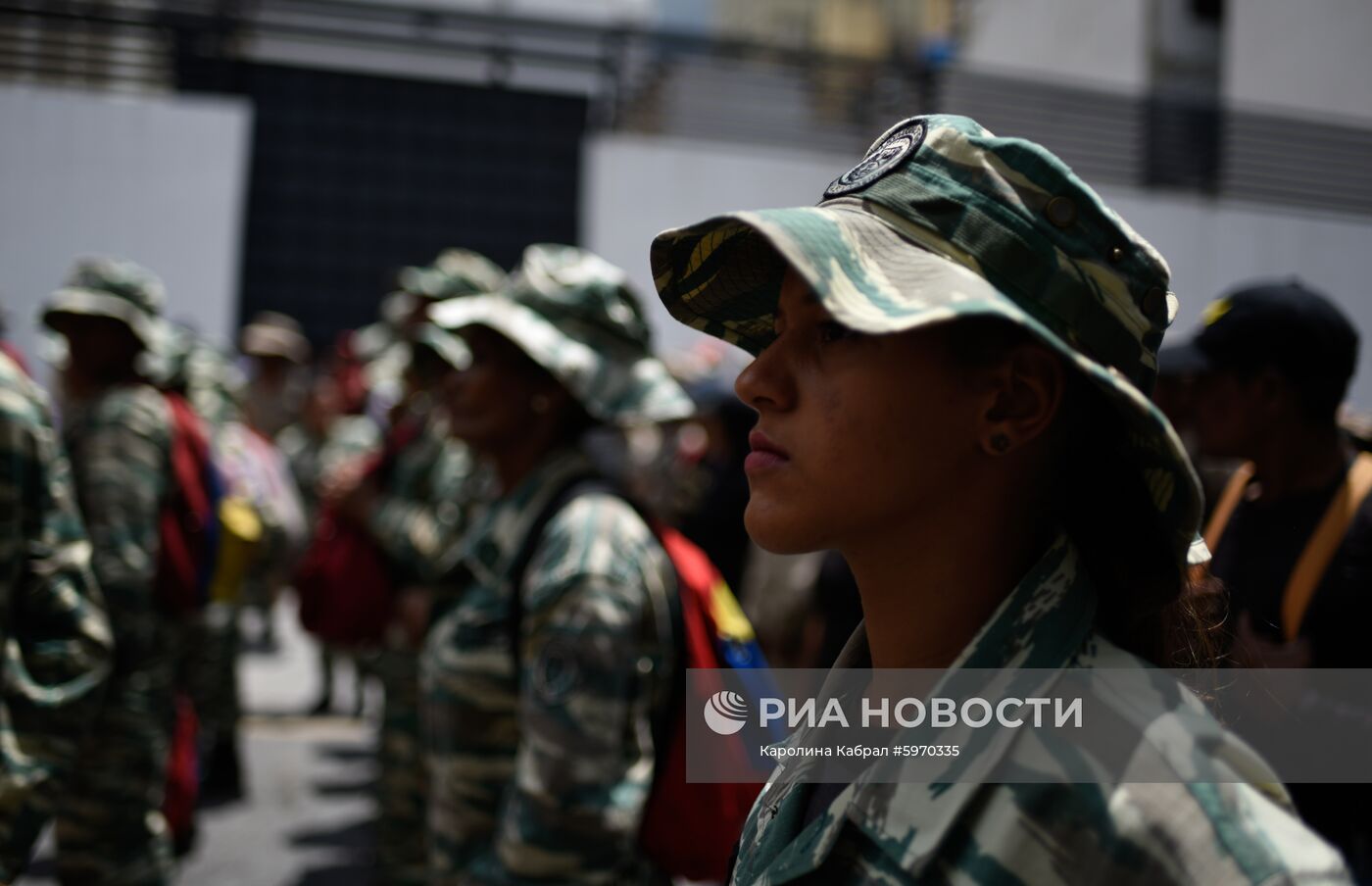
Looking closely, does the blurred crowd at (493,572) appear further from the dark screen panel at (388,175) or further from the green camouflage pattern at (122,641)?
the dark screen panel at (388,175)

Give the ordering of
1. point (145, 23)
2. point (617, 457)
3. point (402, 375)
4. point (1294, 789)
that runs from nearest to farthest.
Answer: point (1294, 789) < point (402, 375) < point (617, 457) < point (145, 23)

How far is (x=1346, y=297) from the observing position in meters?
8.88

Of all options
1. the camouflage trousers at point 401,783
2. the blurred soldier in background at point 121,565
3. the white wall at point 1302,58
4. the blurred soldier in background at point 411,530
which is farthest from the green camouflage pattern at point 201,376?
the white wall at point 1302,58

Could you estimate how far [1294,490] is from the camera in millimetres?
2699

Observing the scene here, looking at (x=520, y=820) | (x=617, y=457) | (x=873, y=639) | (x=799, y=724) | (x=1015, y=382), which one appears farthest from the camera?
(x=617, y=457)

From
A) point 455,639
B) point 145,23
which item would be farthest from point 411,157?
point 455,639

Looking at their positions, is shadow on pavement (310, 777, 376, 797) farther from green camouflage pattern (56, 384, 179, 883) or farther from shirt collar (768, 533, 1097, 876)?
shirt collar (768, 533, 1097, 876)

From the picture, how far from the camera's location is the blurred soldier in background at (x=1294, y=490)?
248 centimetres

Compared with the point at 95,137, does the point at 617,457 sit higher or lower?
lower

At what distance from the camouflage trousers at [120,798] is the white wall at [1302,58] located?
8251 millimetres

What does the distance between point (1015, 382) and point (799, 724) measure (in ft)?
1.69

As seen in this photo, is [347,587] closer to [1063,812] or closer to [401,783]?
[401,783]

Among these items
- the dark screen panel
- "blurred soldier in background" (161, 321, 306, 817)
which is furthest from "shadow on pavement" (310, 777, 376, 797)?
the dark screen panel

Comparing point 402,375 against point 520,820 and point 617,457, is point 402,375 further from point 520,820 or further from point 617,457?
point 520,820
